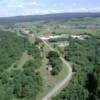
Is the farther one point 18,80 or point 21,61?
point 21,61

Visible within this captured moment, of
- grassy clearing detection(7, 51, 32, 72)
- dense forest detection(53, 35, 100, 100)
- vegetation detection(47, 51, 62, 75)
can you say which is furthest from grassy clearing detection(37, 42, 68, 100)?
grassy clearing detection(7, 51, 32, 72)

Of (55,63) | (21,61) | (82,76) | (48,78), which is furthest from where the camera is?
(21,61)

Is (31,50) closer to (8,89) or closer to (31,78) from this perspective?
(31,78)

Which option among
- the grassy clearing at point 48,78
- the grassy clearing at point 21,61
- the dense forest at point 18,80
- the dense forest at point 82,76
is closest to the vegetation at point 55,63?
the grassy clearing at point 48,78

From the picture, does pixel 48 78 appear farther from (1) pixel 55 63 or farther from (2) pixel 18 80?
(1) pixel 55 63

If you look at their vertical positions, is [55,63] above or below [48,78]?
above

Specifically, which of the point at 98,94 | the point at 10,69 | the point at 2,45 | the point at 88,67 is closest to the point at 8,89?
the point at 98,94

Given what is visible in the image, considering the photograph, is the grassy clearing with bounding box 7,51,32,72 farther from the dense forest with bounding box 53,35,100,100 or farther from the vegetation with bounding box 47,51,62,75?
the dense forest with bounding box 53,35,100,100

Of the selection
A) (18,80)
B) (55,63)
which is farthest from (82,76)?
(18,80)

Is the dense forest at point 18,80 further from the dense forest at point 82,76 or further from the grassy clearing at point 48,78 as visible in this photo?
the dense forest at point 82,76
